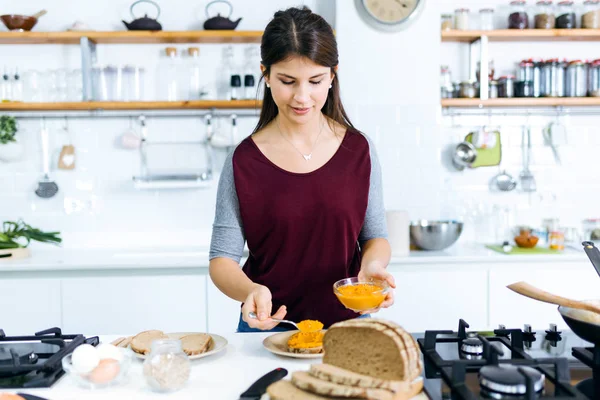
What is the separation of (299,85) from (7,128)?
277cm

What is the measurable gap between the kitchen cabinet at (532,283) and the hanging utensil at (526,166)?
2.57ft

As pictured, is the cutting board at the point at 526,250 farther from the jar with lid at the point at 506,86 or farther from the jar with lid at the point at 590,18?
the jar with lid at the point at 590,18

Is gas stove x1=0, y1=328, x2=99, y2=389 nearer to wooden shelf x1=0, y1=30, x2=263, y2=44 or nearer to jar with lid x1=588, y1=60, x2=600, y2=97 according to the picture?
wooden shelf x1=0, y1=30, x2=263, y2=44

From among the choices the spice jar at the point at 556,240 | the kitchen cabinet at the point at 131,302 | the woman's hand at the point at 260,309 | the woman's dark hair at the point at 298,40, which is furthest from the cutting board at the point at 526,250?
the woman's hand at the point at 260,309

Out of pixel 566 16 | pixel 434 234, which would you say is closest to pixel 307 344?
pixel 434 234

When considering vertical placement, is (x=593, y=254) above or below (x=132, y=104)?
below

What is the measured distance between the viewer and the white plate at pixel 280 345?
4.91 ft

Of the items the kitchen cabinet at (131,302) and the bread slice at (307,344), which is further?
the kitchen cabinet at (131,302)

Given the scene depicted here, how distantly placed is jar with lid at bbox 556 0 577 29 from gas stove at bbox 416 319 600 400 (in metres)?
2.86

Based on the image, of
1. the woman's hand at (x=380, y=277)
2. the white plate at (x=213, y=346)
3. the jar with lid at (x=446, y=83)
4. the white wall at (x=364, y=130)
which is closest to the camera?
the white plate at (x=213, y=346)

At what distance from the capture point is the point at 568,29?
3.87m

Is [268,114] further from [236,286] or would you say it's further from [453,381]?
[453,381]

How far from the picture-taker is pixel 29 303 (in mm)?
3342

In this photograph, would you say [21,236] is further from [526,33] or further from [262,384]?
[526,33]
